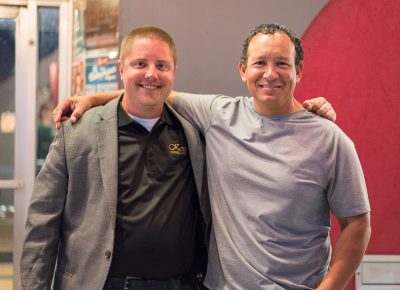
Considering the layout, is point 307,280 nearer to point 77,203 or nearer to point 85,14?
point 77,203

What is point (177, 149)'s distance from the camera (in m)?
2.11

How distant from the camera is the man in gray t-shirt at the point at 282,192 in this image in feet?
6.11

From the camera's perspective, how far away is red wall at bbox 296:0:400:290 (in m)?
3.11

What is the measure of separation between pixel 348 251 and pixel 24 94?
2.26 metres

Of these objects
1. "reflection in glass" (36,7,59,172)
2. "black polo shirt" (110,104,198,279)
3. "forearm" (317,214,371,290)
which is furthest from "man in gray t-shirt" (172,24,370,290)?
"reflection in glass" (36,7,59,172)

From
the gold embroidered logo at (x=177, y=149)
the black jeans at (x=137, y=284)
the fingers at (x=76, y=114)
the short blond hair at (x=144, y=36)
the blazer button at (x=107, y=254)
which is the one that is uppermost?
the short blond hair at (x=144, y=36)

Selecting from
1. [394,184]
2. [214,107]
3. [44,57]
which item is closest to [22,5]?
[44,57]

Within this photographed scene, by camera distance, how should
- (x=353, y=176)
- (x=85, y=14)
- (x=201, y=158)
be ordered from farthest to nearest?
(x=85, y=14), (x=201, y=158), (x=353, y=176)

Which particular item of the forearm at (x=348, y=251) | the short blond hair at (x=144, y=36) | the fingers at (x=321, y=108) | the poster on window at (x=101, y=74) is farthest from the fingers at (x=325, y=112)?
the poster on window at (x=101, y=74)

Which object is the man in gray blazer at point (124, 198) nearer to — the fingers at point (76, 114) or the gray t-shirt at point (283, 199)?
the fingers at point (76, 114)

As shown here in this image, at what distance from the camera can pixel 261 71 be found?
1942 mm

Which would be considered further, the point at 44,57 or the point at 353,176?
the point at 44,57

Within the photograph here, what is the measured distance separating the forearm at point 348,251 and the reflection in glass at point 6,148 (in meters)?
2.16

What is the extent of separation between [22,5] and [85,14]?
1.43ft
